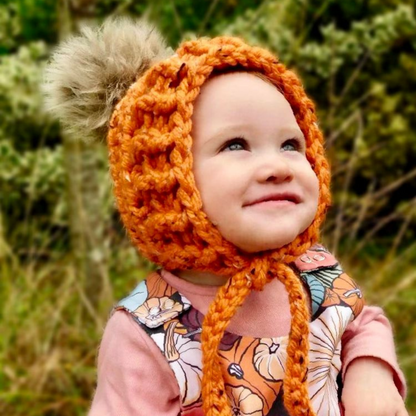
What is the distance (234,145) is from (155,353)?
348 millimetres

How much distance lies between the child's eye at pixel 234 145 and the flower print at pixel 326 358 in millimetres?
328

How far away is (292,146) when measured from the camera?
1.12m

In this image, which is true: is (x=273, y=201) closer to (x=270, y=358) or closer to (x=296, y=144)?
(x=296, y=144)

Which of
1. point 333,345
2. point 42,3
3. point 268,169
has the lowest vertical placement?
point 333,345

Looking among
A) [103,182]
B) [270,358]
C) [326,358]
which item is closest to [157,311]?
[270,358]

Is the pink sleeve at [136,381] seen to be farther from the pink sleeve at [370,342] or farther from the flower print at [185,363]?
the pink sleeve at [370,342]

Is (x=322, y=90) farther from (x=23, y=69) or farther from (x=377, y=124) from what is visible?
(x=23, y=69)

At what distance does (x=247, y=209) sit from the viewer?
1.02 m

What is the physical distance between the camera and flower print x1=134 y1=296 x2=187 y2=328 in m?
1.08

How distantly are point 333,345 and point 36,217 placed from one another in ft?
8.60

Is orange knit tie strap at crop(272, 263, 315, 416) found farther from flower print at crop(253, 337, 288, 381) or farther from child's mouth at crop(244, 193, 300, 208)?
child's mouth at crop(244, 193, 300, 208)

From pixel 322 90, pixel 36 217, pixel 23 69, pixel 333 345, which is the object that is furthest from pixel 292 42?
pixel 333 345

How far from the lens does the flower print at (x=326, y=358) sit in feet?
3.69

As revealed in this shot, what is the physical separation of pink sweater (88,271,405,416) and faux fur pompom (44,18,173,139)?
0.33 m
